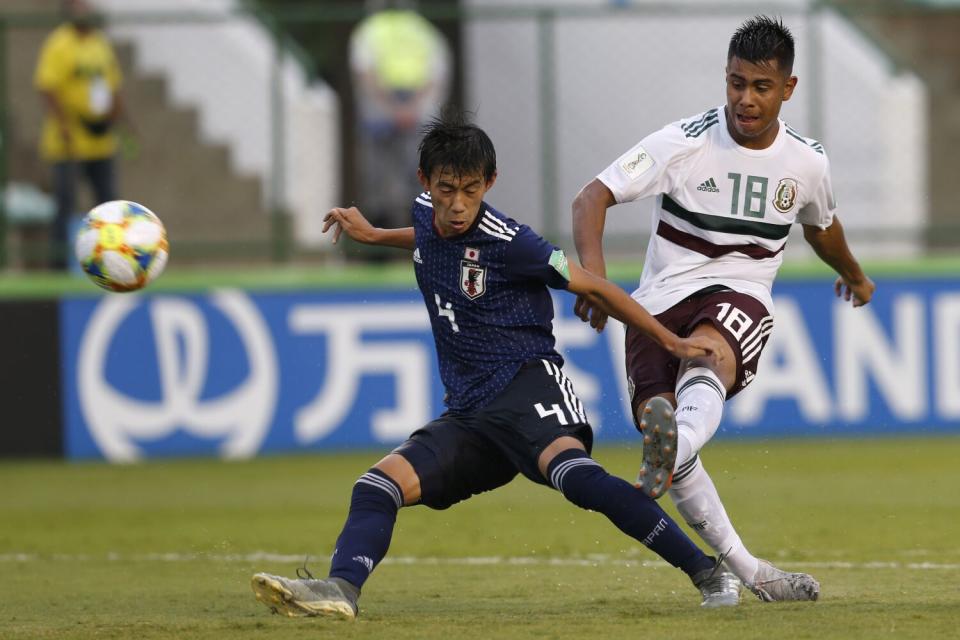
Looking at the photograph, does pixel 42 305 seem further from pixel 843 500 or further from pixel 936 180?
pixel 936 180

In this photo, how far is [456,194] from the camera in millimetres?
6211

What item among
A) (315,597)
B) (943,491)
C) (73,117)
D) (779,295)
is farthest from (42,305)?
(315,597)

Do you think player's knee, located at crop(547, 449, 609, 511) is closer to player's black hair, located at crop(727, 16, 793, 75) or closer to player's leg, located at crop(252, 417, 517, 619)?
player's leg, located at crop(252, 417, 517, 619)

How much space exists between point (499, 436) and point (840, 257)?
186 cm

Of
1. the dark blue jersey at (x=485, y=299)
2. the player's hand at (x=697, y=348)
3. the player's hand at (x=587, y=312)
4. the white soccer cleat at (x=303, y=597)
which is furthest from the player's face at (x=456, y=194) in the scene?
the white soccer cleat at (x=303, y=597)

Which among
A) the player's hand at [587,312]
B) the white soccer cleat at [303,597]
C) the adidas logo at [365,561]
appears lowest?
the white soccer cleat at [303,597]

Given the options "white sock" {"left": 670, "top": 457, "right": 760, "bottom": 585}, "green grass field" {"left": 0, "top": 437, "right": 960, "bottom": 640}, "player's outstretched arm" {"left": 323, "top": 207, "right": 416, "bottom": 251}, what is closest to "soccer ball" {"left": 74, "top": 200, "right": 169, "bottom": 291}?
"player's outstretched arm" {"left": 323, "top": 207, "right": 416, "bottom": 251}

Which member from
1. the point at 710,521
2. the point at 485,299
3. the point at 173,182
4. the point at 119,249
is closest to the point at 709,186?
the point at 485,299

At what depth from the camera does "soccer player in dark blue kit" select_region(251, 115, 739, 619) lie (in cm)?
617

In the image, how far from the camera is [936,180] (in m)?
16.0

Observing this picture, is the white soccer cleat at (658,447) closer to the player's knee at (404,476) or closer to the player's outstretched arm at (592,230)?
the player's outstretched arm at (592,230)

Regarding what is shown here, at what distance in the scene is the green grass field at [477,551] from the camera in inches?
239

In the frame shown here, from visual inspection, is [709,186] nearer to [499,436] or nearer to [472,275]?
[472,275]

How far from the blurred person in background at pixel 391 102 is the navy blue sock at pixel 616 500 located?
805 cm
